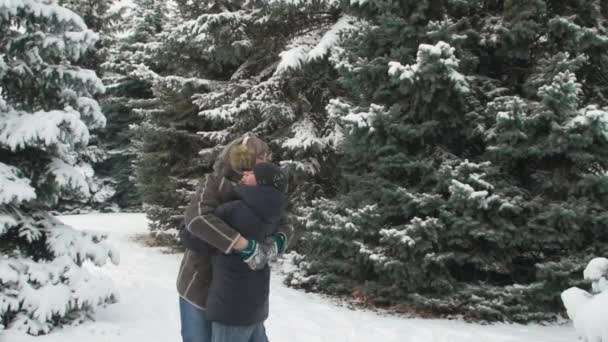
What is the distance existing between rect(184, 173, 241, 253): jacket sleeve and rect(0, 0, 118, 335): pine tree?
2.48 metres

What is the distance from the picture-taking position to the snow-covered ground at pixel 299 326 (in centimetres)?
497

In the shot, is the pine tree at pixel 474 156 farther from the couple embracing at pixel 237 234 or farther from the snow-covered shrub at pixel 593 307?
the couple embracing at pixel 237 234

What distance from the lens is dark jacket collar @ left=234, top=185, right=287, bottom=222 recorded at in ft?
9.18

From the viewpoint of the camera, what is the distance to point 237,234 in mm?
2748

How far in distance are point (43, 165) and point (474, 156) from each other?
4.86m

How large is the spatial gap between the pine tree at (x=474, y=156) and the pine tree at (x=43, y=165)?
2.90 meters

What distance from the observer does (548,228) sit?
564cm

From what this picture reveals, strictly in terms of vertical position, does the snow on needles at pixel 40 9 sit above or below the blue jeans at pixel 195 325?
above

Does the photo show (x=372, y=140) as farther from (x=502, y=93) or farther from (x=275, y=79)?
(x=275, y=79)

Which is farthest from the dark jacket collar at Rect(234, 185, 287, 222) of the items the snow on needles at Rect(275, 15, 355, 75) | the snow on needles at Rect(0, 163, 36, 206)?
the snow on needles at Rect(275, 15, 355, 75)

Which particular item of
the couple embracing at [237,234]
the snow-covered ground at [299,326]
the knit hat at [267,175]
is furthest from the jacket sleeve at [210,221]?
the snow-covered ground at [299,326]

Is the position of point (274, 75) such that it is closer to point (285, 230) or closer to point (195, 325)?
point (285, 230)

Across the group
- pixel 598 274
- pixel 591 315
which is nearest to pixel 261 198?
pixel 591 315

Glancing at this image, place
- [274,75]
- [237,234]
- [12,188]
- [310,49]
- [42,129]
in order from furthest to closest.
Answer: [274,75]
[310,49]
[42,129]
[12,188]
[237,234]
